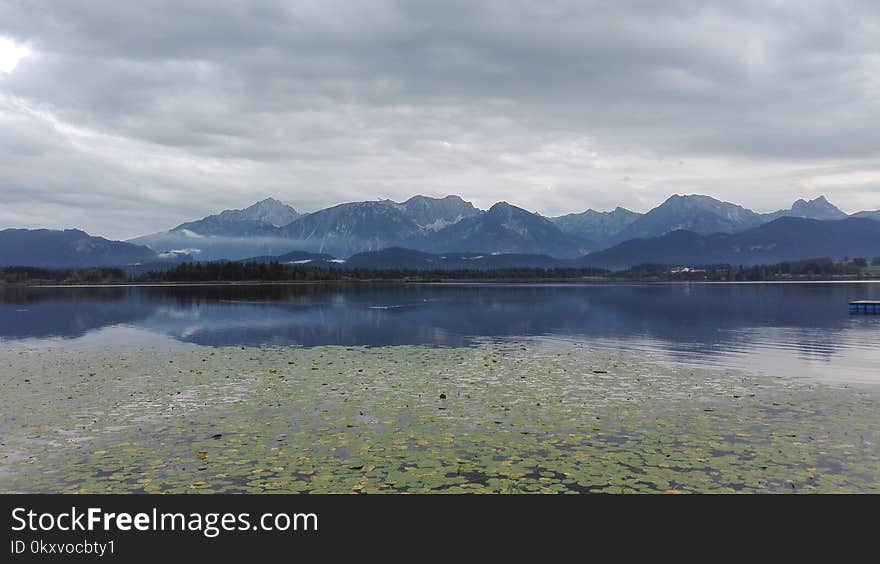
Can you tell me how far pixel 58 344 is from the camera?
65688mm

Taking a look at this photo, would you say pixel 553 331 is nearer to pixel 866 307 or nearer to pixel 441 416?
pixel 441 416

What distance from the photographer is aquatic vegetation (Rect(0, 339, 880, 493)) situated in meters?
20.6

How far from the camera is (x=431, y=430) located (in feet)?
89.1

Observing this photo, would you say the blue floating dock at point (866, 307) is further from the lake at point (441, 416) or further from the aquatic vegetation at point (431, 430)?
the aquatic vegetation at point (431, 430)

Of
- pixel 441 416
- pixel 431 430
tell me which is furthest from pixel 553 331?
pixel 431 430

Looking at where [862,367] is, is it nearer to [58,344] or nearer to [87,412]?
[87,412]

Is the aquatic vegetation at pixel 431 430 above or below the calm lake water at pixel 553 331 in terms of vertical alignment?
above

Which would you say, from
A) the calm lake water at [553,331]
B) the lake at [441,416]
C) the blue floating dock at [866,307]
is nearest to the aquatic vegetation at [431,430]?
the lake at [441,416]

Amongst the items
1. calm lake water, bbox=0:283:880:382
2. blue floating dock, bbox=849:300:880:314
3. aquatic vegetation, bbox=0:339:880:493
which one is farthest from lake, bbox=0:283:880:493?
blue floating dock, bbox=849:300:880:314

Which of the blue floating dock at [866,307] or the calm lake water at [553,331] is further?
the blue floating dock at [866,307]

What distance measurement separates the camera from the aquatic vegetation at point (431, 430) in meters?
20.6

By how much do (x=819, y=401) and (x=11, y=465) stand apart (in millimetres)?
39578

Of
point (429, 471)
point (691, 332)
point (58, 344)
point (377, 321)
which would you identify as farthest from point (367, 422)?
point (377, 321)

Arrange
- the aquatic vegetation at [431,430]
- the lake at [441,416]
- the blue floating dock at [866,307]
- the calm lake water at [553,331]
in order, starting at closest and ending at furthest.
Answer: the aquatic vegetation at [431,430]
the lake at [441,416]
the calm lake water at [553,331]
the blue floating dock at [866,307]
